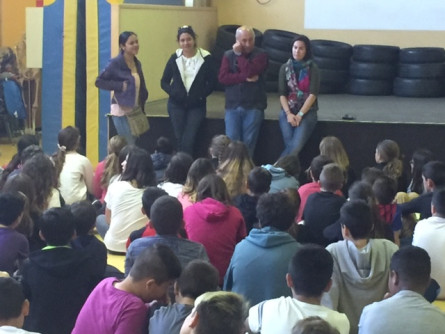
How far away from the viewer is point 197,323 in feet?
6.90

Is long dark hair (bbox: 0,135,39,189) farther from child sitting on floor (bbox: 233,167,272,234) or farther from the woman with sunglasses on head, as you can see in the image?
child sitting on floor (bbox: 233,167,272,234)

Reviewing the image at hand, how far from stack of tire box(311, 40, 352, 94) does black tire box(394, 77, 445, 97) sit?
71cm

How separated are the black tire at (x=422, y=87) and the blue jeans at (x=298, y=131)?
2.76 metres

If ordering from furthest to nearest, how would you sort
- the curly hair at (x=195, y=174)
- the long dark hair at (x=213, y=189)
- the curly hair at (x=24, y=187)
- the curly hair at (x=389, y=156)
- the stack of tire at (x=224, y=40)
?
1. the stack of tire at (x=224, y=40)
2. the curly hair at (x=389, y=156)
3. the curly hair at (x=195, y=174)
4. the curly hair at (x=24, y=187)
5. the long dark hair at (x=213, y=189)

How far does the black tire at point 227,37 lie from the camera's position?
9094 millimetres

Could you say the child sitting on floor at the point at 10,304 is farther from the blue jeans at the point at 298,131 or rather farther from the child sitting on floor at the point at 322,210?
the blue jeans at the point at 298,131

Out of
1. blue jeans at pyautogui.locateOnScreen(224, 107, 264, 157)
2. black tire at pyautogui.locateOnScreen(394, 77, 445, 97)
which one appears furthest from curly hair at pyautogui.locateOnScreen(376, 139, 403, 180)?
black tire at pyautogui.locateOnScreen(394, 77, 445, 97)

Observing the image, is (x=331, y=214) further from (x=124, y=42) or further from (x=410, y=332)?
(x=124, y=42)

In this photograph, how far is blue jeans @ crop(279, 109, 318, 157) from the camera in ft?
21.3

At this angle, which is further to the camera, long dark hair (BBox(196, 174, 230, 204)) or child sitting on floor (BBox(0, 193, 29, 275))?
long dark hair (BBox(196, 174, 230, 204))

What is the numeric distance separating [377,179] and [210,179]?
3.16 ft

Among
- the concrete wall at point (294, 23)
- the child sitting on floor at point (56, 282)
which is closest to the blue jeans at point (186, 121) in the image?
the concrete wall at point (294, 23)

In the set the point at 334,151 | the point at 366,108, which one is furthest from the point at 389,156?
the point at 366,108

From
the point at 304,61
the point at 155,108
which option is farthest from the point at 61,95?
the point at 304,61
